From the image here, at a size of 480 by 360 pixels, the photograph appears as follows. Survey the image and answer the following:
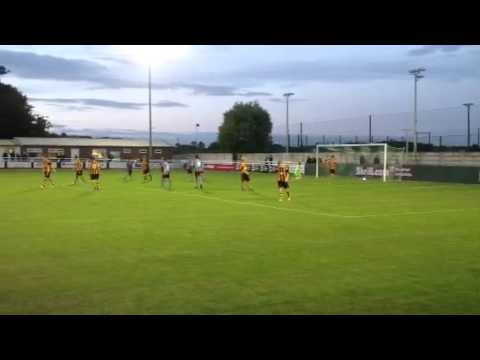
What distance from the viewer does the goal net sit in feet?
139

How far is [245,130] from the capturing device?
94188mm

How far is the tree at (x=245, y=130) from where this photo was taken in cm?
9438

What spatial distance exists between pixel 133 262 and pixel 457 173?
3378 cm

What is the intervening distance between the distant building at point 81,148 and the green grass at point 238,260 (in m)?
63.0

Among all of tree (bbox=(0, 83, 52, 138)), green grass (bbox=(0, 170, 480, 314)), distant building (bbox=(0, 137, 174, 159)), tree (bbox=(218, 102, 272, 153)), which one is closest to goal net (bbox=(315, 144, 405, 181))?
green grass (bbox=(0, 170, 480, 314))

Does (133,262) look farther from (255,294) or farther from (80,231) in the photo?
(80,231)

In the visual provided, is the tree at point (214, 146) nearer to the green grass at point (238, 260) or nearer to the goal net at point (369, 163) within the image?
the goal net at point (369, 163)

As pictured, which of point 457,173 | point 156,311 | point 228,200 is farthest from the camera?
point 457,173

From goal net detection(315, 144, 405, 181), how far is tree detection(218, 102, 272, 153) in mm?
42223

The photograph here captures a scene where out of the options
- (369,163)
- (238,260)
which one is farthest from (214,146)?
(238,260)

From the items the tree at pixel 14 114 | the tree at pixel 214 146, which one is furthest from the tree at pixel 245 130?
the tree at pixel 14 114
